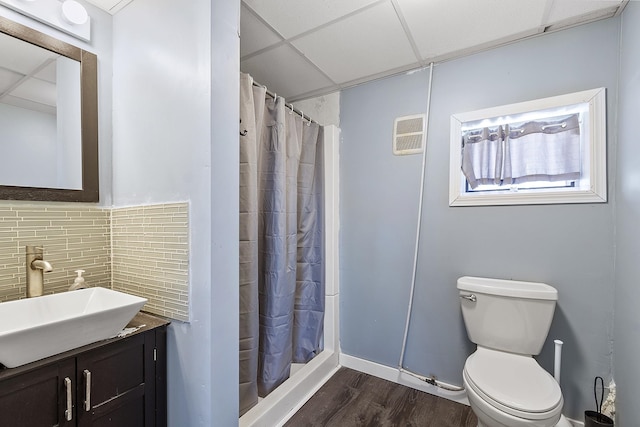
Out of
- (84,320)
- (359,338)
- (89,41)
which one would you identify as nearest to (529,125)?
(359,338)

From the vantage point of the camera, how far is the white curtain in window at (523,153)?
4.96ft

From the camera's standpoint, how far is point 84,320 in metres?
0.85

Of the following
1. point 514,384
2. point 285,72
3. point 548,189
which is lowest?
point 514,384

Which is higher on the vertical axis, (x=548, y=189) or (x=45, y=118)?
(x=45, y=118)

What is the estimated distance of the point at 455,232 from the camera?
5.80 ft

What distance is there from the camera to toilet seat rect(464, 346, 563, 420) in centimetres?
111

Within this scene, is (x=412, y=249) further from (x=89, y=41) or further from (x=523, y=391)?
(x=89, y=41)

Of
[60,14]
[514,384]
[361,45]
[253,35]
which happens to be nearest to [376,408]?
[514,384]

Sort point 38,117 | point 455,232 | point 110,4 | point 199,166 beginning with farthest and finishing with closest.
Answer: point 455,232, point 110,4, point 38,117, point 199,166

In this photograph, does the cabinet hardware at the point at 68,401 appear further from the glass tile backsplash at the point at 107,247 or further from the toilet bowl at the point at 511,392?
the toilet bowl at the point at 511,392

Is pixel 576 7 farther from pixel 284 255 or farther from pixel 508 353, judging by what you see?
pixel 284 255

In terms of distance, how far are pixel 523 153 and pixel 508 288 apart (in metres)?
0.79

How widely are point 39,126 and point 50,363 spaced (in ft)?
3.23

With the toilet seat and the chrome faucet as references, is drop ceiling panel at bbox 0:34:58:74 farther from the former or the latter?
the toilet seat
